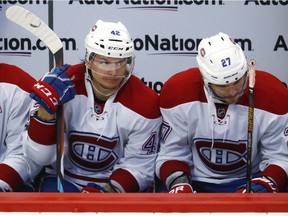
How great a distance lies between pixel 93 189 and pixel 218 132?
54 centimetres

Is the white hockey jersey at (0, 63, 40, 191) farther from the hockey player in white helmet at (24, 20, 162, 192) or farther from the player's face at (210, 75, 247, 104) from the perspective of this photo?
the player's face at (210, 75, 247, 104)

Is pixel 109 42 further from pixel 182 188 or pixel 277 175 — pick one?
pixel 277 175

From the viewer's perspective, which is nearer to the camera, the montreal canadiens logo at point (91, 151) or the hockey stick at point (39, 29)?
the hockey stick at point (39, 29)

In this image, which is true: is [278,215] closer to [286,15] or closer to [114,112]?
[114,112]

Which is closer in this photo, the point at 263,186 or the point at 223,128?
the point at 263,186

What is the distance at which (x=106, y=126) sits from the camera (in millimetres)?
3285

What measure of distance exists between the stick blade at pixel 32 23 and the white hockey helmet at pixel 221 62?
0.56m

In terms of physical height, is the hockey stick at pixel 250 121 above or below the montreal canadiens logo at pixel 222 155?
above

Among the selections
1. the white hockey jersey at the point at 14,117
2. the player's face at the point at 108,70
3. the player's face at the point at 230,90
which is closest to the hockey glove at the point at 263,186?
the player's face at the point at 230,90

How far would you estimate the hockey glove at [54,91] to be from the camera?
3.00 m

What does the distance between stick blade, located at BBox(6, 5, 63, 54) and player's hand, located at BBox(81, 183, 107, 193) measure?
21.9 inches

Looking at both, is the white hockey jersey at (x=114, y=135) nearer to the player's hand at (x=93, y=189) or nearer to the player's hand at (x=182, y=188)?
the player's hand at (x=93, y=189)

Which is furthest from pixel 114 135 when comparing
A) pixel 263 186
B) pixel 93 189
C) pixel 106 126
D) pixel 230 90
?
pixel 263 186

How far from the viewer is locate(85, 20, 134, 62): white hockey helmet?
3.18 m
